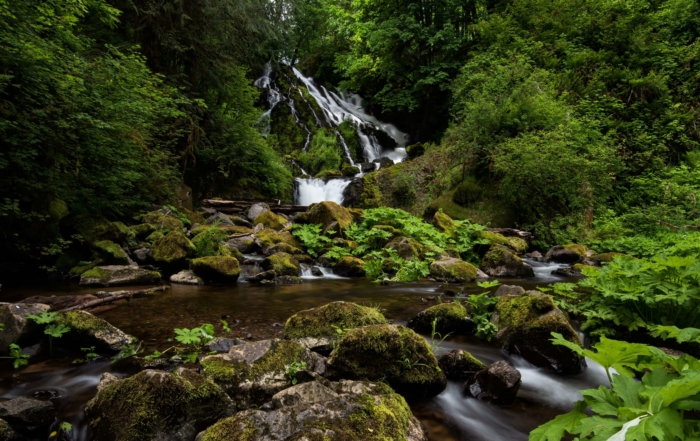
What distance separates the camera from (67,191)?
7488mm

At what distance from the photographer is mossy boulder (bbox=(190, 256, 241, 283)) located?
739 cm

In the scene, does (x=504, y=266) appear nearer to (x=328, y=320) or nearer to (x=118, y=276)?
(x=328, y=320)

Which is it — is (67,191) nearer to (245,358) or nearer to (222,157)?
(245,358)

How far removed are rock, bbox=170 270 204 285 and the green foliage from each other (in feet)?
22.7

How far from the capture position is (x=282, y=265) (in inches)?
329

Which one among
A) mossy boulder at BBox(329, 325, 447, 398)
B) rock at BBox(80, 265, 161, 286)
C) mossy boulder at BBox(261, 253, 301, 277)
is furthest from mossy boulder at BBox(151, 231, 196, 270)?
mossy boulder at BBox(329, 325, 447, 398)

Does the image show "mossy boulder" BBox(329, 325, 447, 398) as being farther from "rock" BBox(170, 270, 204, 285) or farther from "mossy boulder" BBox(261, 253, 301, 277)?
"mossy boulder" BBox(261, 253, 301, 277)

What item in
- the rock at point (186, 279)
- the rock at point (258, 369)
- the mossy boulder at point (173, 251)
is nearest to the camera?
the rock at point (258, 369)

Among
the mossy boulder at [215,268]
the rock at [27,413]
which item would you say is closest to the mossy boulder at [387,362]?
the rock at [27,413]

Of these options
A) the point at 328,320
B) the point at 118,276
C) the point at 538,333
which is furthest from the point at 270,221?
the point at 538,333

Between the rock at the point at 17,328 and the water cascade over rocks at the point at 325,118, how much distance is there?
16615mm

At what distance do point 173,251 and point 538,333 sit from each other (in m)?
7.19

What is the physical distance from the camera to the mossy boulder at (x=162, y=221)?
9600mm

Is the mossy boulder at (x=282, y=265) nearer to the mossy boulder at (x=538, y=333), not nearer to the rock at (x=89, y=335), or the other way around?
the rock at (x=89, y=335)
